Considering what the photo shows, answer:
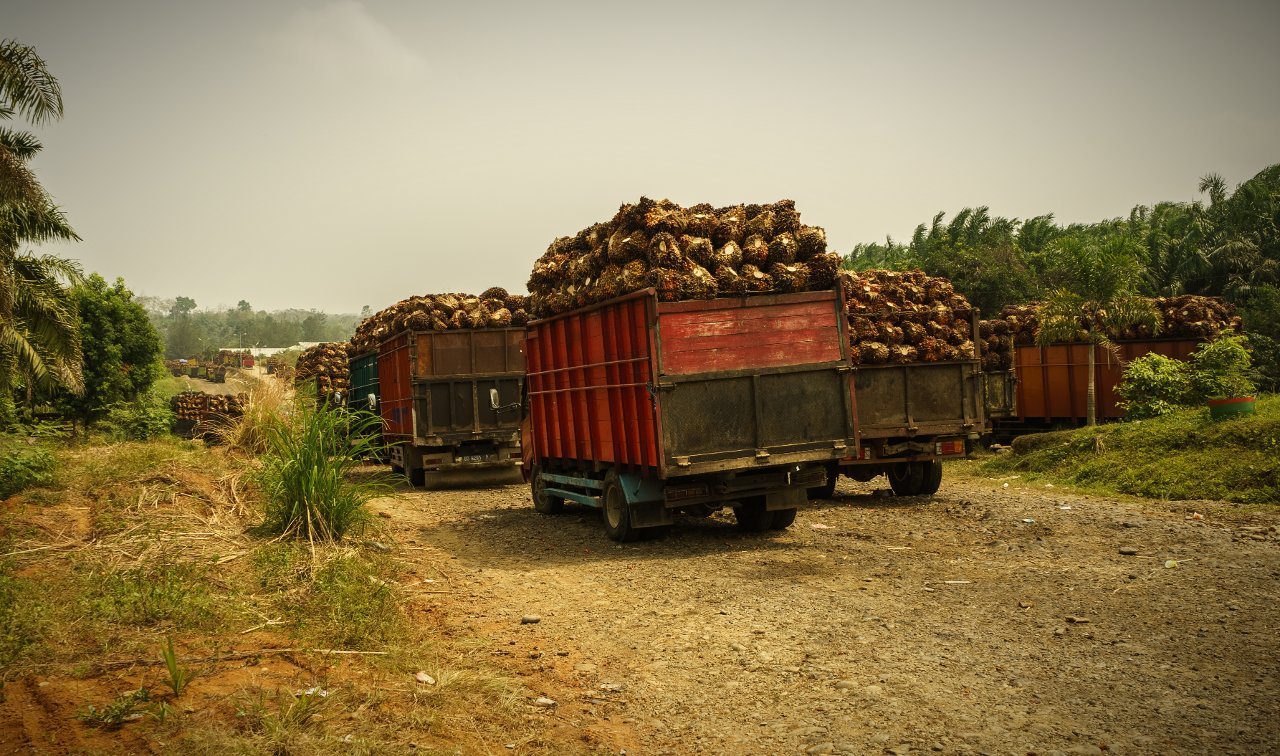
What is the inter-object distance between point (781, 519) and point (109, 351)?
24781 millimetres

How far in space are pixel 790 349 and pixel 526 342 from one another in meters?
4.46

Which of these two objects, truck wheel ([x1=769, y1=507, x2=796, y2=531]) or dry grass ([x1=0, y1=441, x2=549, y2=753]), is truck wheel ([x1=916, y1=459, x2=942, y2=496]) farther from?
dry grass ([x1=0, y1=441, x2=549, y2=753])

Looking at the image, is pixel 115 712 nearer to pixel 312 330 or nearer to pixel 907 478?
pixel 907 478

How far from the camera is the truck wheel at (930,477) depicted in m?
12.6

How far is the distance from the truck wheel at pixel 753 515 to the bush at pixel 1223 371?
1016cm

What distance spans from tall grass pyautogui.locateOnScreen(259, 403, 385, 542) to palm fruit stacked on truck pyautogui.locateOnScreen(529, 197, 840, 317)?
3.15 meters

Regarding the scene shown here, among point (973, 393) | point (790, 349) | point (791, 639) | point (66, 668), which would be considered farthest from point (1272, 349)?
point (66, 668)

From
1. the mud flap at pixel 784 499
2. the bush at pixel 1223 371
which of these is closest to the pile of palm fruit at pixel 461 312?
the mud flap at pixel 784 499

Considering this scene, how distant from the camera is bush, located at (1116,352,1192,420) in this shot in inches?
639

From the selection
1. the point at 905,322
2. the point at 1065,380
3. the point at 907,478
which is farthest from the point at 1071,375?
the point at 907,478

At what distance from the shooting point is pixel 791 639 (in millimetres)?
5754

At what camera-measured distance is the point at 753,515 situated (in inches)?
388

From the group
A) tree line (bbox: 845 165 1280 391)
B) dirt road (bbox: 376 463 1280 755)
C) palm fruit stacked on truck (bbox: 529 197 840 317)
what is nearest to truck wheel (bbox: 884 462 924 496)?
dirt road (bbox: 376 463 1280 755)

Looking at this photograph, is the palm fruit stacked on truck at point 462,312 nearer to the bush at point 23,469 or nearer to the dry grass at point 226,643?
the bush at point 23,469
